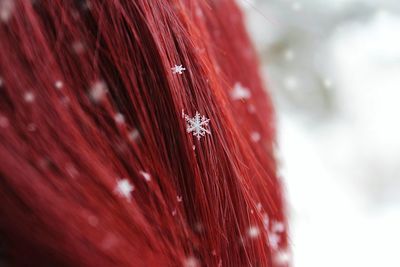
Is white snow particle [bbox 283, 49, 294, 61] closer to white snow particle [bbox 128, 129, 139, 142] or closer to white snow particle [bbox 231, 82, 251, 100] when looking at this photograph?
white snow particle [bbox 231, 82, 251, 100]

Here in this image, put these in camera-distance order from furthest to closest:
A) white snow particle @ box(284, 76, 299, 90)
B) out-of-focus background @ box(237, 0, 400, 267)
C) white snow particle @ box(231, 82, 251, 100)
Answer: white snow particle @ box(284, 76, 299, 90), out-of-focus background @ box(237, 0, 400, 267), white snow particle @ box(231, 82, 251, 100)

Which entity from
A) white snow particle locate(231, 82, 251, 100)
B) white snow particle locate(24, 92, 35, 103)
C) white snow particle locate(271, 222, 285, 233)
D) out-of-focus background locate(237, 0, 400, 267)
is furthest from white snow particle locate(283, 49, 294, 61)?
white snow particle locate(24, 92, 35, 103)

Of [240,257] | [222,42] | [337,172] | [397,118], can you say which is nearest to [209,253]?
[240,257]

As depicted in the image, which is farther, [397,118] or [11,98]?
[397,118]

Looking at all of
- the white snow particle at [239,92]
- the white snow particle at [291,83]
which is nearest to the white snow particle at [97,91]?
the white snow particle at [239,92]

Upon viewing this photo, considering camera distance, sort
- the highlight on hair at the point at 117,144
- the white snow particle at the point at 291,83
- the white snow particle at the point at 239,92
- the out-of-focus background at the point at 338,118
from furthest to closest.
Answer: the white snow particle at the point at 291,83 < the out-of-focus background at the point at 338,118 < the white snow particle at the point at 239,92 < the highlight on hair at the point at 117,144

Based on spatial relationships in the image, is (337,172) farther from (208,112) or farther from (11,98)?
(11,98)

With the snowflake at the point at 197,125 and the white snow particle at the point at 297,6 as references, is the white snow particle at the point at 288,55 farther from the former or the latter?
the snowflake at the point at 197,125
